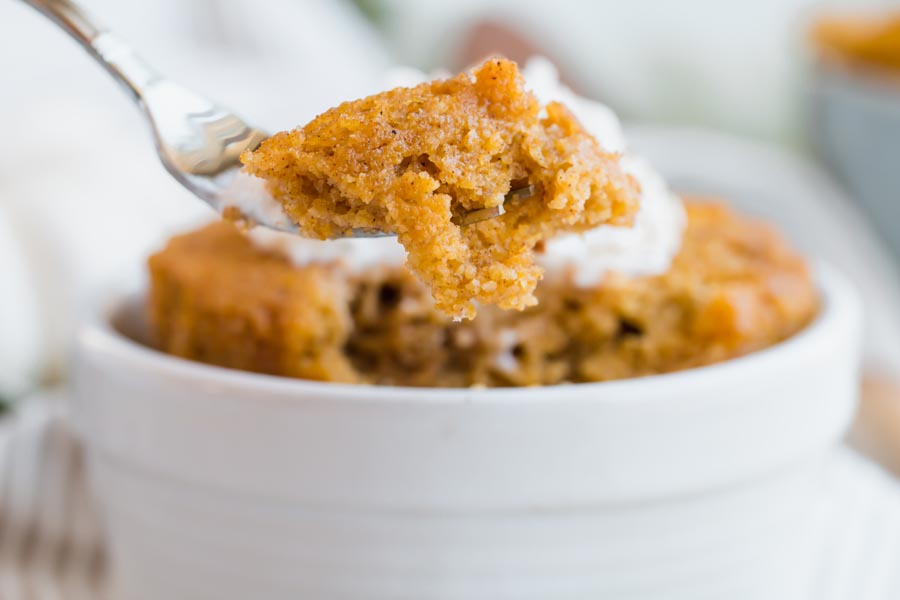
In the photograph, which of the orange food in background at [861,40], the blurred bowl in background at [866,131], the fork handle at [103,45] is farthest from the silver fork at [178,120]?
the orange food in background at [861,40]

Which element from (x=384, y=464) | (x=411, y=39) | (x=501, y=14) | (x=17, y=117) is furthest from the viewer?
(x=411, y=39)

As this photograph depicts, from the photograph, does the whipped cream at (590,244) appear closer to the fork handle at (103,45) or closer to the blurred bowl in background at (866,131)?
the fork handle at (103,45)

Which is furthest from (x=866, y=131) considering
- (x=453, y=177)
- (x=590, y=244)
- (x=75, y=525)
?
(x=453, y=177)

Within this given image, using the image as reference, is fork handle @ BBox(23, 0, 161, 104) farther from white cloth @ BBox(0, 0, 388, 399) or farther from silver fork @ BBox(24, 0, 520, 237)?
white cloth @ BBox(0, 0, 388, 399)

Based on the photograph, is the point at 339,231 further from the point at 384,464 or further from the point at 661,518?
the point at 661,518

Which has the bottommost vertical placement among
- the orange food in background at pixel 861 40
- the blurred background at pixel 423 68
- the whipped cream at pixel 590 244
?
the blurred background at pixel 423 68

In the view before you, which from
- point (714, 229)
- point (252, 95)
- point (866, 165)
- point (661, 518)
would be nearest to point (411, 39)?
point (252, 95)

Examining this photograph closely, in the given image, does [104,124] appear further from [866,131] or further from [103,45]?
[866,131]
